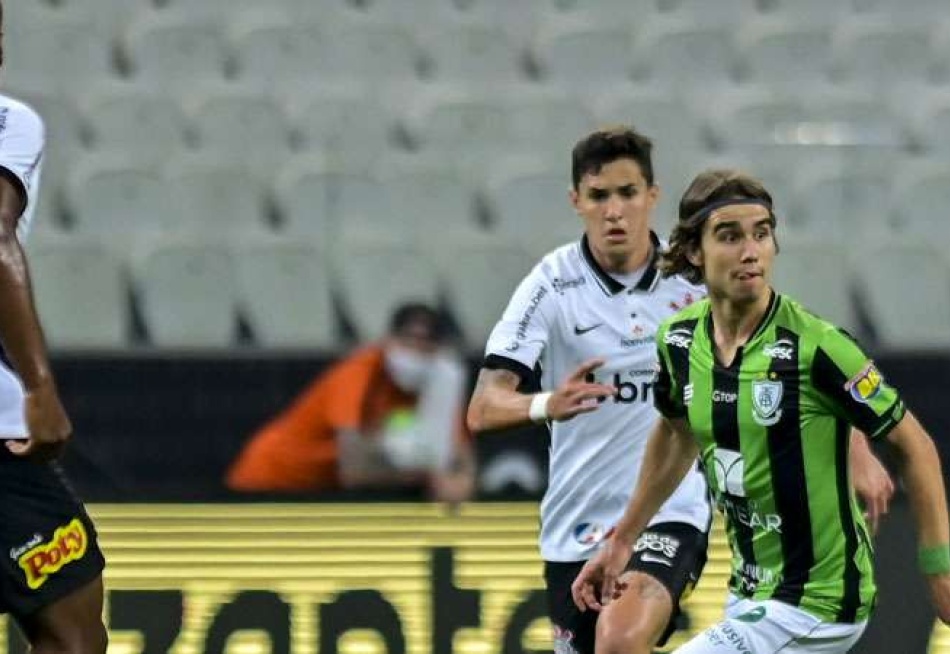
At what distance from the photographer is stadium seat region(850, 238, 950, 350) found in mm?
8758

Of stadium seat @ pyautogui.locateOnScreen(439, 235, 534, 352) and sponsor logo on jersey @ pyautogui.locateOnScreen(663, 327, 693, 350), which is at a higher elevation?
sponsor logo on jersey @ pyautogui.locateOnScreen(663, 327, 693, 350)

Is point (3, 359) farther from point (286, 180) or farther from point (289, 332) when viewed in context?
point (286, 180)

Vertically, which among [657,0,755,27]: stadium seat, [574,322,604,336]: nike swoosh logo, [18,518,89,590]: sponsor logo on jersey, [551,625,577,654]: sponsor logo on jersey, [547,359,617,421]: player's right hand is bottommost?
[551,625,577,654]: sponsor logo on jersey

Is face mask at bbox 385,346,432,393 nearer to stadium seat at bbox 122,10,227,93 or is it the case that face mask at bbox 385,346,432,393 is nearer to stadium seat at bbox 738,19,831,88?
stadium seat at bbox 122,10,227,93

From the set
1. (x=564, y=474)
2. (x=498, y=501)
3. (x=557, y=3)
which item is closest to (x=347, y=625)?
(x=498, y=501)

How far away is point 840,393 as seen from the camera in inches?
181

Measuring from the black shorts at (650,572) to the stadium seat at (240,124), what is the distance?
13.1 ft

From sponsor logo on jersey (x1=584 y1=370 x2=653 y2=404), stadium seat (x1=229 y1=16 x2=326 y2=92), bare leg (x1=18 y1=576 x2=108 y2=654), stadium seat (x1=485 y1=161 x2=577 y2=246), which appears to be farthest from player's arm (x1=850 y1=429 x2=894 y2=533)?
stadium seat (x1=229 y1=16 x2=326 y2=92)

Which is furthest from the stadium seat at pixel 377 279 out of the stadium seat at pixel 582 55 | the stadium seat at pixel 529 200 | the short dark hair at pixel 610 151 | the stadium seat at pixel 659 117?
the stadium seat at pixel 582 55

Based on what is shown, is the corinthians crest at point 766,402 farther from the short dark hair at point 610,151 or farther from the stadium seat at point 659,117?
the stadium seat at point 659,117

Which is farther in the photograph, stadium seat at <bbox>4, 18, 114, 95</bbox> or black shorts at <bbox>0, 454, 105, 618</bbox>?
stadium seat at <bbox>4, 18, 114, 95</bbox>

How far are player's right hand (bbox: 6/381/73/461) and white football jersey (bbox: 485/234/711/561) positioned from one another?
180 cm

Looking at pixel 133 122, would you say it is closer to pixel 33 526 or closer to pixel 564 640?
pixel 564 640

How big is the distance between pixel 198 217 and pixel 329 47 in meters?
1.97
